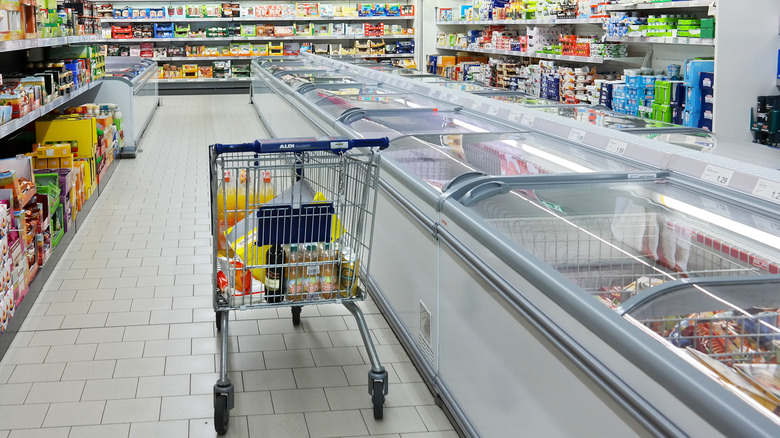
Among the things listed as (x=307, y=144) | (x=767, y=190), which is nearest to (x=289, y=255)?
(x=307, y=144)

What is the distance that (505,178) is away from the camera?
110 inches

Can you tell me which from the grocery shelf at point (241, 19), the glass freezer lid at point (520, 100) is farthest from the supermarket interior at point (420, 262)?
the grocery shelf at point (241, 19)

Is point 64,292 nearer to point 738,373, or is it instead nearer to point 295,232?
point 295,232

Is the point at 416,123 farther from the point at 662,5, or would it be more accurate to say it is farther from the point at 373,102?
the point at 662,5

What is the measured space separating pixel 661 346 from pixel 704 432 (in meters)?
0.22

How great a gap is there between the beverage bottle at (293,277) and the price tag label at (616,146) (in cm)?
136

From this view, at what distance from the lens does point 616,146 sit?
3244 millimetres

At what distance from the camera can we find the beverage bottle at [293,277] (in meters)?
3.13

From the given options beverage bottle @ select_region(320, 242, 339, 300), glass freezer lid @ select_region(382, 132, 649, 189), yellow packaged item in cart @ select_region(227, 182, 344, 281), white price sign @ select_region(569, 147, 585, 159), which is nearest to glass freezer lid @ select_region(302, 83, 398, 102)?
glass freezer lid @ select_region(382, 132, 649, 189)

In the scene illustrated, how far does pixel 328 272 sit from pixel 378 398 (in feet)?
1.86

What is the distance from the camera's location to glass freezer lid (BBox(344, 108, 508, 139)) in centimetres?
431

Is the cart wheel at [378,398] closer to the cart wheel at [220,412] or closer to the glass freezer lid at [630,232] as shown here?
the cart wheel at [220,412]

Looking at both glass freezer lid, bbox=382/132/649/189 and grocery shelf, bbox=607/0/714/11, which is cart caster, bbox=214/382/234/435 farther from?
grocery shelf, bbox=607/0/714/11

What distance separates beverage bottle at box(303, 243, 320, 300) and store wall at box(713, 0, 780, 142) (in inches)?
119
